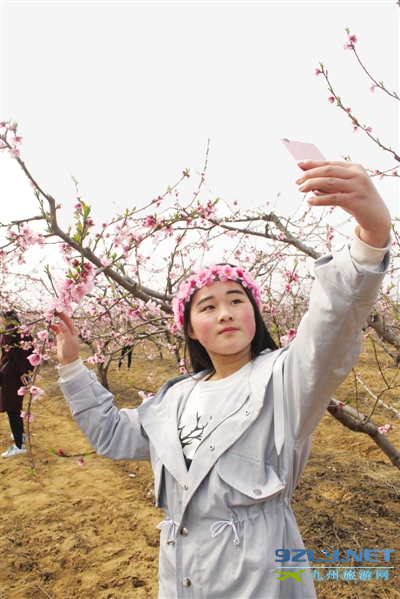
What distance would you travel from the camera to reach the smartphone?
899 millimetres

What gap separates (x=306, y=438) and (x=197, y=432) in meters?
0.39

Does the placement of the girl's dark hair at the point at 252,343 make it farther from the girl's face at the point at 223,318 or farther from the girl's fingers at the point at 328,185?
the girl's fingers at the point at 328,185

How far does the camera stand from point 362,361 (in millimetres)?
10156

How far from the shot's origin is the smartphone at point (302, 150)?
2.95ft

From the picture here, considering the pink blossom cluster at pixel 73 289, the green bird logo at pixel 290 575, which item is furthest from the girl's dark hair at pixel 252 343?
the green bird logo at pixel 290 575

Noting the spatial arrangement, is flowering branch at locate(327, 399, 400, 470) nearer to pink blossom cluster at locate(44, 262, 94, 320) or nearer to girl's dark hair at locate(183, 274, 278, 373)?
girl's dark hair at locate(183, 274, 278, 373)

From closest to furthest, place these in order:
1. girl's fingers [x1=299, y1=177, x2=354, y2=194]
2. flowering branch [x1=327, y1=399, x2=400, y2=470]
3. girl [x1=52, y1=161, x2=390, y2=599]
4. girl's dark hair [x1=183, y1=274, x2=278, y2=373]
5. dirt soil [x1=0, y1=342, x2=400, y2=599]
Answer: girl's fingers [x1=299, y1=177, x2=354, y2=194]
girl [x1=52, y1=161, x2=390, y2=599]
girl's dark hair [x1=183, y1=274, x2=278, y2=373]
flowering branch [x1=327, y1=399, x2=400, y2=470]
dirt soil [x1=0, y1=342, x2=400, y2=599]

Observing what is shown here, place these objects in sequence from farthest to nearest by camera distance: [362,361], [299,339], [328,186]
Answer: [362,361] → [299,339] → [328,186]

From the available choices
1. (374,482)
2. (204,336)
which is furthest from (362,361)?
(204,336)

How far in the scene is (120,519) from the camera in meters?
3.60

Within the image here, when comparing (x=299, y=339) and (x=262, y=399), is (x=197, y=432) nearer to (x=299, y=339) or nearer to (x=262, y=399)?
(x=262, y=399)

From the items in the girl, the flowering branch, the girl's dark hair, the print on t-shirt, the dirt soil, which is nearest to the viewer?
the girl

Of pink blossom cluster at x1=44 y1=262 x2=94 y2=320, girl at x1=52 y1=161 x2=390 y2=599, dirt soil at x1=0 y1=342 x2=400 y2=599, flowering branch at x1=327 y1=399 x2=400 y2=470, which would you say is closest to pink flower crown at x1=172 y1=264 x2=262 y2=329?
girl at x1=52 y1=161 x2=390 y2=599

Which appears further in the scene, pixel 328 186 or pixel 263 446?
pixel 263 446
